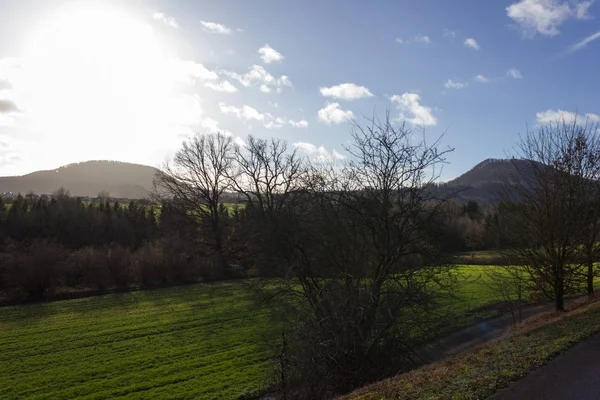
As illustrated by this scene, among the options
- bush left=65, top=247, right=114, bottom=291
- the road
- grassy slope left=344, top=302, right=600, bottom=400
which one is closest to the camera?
the road

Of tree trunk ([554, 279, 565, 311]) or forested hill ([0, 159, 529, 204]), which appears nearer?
tree trunk ([554, 279, 565, 311])

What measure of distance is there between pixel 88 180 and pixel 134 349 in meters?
155

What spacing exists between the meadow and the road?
211 inches

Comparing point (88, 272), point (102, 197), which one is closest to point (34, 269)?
point (88, 272)

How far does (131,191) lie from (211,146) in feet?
383

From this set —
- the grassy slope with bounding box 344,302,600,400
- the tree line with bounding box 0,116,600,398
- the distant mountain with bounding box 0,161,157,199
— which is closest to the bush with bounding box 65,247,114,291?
the tree line with bounding box 0,116,600,398

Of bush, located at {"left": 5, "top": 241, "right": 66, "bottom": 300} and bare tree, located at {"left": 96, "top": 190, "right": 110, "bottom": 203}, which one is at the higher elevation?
bare tree, located at {"left": 96, "top": 190, "right": 110, "bottom": 203}

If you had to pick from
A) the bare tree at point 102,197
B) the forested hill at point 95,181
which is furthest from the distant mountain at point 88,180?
the bare tree at point 102,197

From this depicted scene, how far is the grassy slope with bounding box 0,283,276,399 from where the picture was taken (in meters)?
15.1

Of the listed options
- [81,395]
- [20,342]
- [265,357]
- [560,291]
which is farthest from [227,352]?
[560,291]

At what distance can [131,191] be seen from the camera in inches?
5999

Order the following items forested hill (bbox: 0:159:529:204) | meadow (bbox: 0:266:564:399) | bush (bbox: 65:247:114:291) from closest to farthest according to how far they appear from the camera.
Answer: meadow (bbox: 0:266:564:399), bush (bbox: 65:247:114:291), forested hill (bbox: 0:159:529:204)

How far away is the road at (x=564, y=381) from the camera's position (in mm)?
6094

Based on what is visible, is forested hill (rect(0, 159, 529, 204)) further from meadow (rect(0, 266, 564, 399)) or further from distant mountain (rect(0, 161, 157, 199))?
meadow (rect(0, 266, 564, 399))
